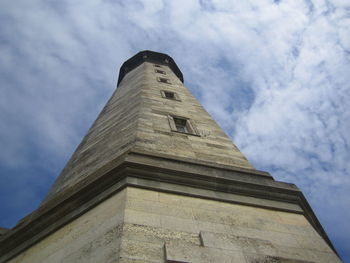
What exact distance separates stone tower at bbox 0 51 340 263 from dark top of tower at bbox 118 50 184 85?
1983 centimetres

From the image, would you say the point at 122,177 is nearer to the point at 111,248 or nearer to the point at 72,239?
the point at 72,239

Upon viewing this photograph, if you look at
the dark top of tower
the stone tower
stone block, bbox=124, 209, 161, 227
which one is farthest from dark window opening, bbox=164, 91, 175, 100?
the dark top of tower

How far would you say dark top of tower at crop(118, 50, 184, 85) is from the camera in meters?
29.1

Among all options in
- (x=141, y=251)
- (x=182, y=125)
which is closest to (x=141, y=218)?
(x=141, y=251)

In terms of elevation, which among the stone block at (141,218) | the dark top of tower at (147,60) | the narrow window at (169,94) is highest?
the dark top of tower at (147,60)

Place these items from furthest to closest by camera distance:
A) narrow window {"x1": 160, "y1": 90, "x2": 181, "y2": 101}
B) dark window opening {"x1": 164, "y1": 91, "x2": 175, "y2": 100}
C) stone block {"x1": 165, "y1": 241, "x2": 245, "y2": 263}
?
dark window opening {"x1": 164, "y1": 91, "x2": 175, "y2": 100} < narrow window {"x1": 160, "y1": 90, "x2": 181, "y2": 101} < stone block {"x1": 165, "y1": 241, "x2": 245, "y2": 263}

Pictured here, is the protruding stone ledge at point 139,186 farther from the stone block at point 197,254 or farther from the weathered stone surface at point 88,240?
the stone block at point 197,254

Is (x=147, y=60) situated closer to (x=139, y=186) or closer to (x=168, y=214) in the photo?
(x=139, y=186)

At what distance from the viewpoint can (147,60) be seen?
29.2 meters

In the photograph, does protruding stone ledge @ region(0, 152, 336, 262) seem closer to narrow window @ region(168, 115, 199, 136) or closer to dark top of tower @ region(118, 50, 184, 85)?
narrow window @ region(168, 115, 199, 136)

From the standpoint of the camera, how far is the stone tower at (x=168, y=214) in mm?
5246

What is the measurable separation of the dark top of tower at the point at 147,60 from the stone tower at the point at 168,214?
19.8 metres

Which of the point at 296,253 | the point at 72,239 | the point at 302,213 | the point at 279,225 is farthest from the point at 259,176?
the point at 72,239

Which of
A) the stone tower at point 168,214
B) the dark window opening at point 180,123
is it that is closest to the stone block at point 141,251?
the stone tower at point 168,214
